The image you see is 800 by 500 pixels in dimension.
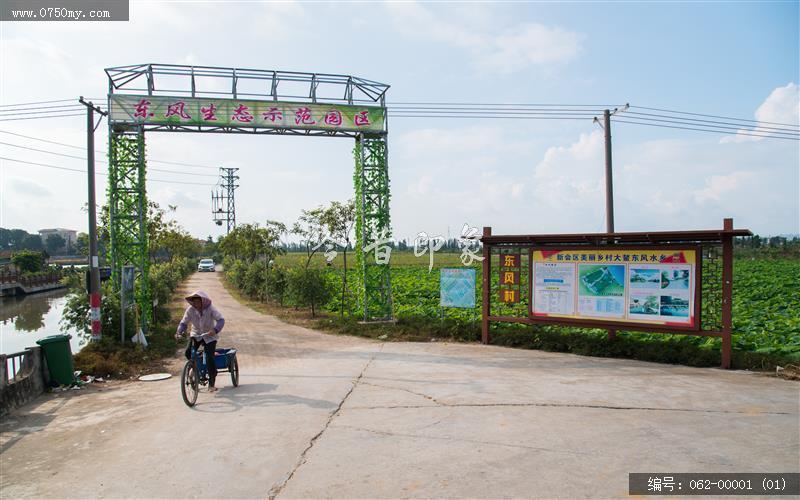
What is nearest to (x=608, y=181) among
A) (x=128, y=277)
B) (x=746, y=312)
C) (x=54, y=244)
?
(x=746, y=312)

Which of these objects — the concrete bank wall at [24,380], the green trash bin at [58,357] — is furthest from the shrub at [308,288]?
the concrete bank wall at [24,380]

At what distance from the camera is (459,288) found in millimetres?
12922

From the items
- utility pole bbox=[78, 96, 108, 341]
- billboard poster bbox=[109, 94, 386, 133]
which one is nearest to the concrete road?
utility pole bbox=[78, 96, 108, 341]

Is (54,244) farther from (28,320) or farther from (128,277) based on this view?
(128,277)

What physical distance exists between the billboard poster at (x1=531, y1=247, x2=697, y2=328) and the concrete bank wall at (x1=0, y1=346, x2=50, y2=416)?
906 cm

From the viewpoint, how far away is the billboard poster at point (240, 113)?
12734 mm

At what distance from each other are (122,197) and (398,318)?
7831mm

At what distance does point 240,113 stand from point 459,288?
23.3ft

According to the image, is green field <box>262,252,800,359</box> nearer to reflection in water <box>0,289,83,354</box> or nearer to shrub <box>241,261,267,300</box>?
shrub <box>241,261,267,300</box>

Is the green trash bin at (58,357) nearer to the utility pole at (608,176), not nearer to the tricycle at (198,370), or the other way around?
the tricycle at (198,370)

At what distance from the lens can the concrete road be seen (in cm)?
462

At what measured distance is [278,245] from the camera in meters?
26.0

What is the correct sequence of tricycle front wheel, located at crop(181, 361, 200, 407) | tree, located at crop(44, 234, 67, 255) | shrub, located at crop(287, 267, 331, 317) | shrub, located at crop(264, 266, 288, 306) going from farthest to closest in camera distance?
1. tree, located at crop(44, 234, 67, 255)
2. shrub, located at crop(264, 266, 288, 306)
3. shrub, located at crop(287, 267, 331, 317)
4. tricycle front wheel, located at crop(181, 361, 200, 407)

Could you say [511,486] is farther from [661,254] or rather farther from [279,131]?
[279,131]
